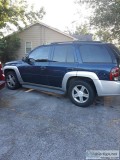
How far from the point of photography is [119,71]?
5.04 metres

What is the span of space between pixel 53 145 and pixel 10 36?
63.3 ft

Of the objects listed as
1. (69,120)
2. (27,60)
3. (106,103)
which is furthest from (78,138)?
(27,60)

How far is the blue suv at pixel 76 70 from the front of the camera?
504 centimetres

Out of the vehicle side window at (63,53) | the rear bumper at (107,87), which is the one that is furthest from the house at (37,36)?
the rear bumper at (107,87)

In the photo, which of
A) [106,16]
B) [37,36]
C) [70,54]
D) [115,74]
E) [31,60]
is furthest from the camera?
[37,36]

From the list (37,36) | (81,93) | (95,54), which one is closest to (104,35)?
(95,54)

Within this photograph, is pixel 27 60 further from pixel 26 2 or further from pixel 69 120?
pixel 26 2

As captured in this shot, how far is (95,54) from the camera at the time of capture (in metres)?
5.27

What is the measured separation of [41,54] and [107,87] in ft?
8.48

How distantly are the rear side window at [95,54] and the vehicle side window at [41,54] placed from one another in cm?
125

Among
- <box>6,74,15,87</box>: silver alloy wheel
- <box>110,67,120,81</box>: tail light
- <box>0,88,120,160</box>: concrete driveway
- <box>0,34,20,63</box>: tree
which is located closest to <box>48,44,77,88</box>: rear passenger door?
<box>0,88,120,160</box>: concrete driveway

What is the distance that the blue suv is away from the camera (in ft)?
16.5

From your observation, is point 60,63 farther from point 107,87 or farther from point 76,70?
point 107,87

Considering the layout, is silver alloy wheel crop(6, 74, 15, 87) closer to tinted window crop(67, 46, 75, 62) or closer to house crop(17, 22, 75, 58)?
tinted window crop(67, 46, 75, 62)
